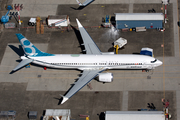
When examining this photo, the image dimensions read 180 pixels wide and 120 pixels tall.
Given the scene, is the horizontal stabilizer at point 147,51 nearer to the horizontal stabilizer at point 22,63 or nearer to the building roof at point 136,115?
the building roof at point 136,115

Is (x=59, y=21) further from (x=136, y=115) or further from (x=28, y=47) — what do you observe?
(x=136, y=115)

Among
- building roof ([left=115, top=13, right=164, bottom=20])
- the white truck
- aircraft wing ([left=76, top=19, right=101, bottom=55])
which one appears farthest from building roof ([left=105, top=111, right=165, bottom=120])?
the white truck

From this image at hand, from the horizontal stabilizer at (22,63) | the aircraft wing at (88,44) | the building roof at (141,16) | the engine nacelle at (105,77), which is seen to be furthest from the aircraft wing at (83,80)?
the building roof at (141,16)

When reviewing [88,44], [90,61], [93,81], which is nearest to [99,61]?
[90,61]

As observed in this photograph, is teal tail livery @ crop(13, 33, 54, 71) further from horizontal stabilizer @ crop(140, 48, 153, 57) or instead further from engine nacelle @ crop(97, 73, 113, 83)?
horizontal stabilizer @ crop(140, 48, 153, 57)

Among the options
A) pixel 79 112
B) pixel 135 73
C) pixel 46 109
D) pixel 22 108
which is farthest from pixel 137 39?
pixel 22 108

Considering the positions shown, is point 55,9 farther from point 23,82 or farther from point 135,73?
point 135,73
